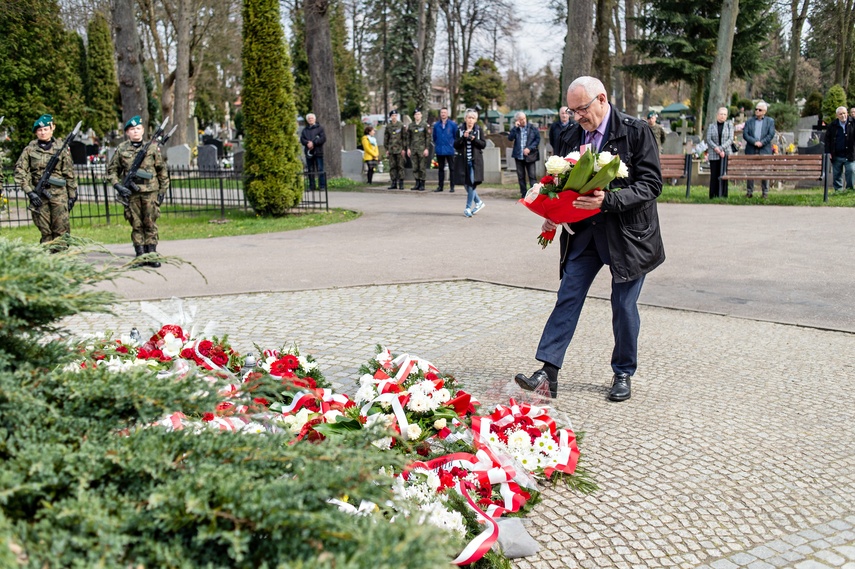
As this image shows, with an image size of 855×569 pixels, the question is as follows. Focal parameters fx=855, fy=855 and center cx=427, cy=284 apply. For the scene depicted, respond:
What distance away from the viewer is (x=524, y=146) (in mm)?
19500

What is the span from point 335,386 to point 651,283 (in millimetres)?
4881

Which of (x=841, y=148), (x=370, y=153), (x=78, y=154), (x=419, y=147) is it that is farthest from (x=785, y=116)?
(x=78, y=154)

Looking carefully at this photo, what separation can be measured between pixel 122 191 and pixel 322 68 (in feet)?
45.4

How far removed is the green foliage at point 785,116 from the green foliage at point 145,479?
131 ft

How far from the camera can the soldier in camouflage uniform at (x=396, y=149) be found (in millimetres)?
23047

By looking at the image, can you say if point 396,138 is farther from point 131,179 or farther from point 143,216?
point 131,179

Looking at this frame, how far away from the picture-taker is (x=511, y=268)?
34.8 feet

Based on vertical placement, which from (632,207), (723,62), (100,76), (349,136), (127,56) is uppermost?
(100,76)

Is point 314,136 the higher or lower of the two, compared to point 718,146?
higher

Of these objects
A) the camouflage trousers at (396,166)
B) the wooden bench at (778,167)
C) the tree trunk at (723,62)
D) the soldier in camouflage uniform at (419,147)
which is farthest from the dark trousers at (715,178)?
the camouflage trousers at (396,166)

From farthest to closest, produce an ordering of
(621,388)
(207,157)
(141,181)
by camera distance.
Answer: (207,157)
(141,181)
(621,388)

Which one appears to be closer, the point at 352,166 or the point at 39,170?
the point at 39,170

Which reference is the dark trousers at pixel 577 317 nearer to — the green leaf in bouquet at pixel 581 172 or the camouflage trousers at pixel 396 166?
the green leaf in bouquet at pixel 581 172

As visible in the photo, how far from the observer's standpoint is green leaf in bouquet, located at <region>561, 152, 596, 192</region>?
4.93 m
